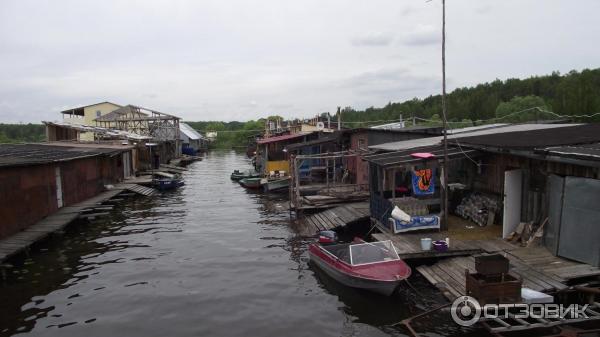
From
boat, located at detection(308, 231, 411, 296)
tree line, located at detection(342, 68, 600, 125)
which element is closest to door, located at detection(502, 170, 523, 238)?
boat, located at detection(308, 231, 411, 296)

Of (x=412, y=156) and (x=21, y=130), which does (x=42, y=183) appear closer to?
(x=412, y=156)

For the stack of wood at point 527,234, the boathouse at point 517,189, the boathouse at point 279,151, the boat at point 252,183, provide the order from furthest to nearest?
1. the boat at point 252,183
2. the boathouse at point 279,151
3. the stack of wood at point 527,234
4. the boathouse at point 517,189

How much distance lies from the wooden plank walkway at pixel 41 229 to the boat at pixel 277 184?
39.0 ft

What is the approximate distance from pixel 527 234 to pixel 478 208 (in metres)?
3.22

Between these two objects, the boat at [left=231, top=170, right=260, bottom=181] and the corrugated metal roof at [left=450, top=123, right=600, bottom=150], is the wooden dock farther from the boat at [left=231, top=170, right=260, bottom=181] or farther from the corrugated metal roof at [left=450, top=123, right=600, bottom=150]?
the boat at [left=231, top=170, right=260, bottom=181]

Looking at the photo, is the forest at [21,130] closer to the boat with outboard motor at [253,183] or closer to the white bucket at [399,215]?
the boat with outboard motor at [253,183]

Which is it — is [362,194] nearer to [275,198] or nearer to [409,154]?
[409,154]

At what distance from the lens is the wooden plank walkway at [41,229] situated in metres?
16.9

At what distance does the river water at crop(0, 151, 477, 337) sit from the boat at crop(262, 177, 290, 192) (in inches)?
371

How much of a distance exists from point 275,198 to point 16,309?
21.1 m

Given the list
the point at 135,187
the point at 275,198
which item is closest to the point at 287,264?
the point at 275,198

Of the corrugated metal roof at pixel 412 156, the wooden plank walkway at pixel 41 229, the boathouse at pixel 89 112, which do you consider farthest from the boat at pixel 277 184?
the boathouse at pixel 89 112

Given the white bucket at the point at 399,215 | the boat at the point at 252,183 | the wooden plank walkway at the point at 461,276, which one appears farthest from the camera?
the boat at the point at 252,183

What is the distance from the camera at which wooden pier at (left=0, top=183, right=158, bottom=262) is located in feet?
55.9
